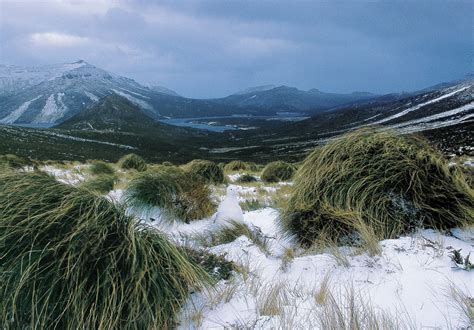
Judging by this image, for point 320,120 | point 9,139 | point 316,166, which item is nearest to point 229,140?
point 320,120

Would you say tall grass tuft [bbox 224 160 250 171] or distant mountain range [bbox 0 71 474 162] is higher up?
tall grass tuft [bbox 224 160 250 171]

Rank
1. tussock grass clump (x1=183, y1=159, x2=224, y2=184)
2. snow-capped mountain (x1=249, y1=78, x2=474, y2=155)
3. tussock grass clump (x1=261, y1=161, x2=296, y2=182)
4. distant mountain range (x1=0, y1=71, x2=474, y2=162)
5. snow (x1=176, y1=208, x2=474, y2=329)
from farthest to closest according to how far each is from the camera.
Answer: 1. distant mountain range (x1=0, y1=71, x2=474, y2=162)
2. snow-capped mountain (x1=249, y1=78, x2=474, y2=155)
3. tussock grass clump (x1=261, y1=161, x2=296, y2=182)
4. tussock grass clump (x1=183, y1=159, x2=224, y2=184)
5. snow (x1=176, y1=208, x2=474, y2=329)

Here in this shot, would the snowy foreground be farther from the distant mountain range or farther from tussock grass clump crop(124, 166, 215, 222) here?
the distant mountain range

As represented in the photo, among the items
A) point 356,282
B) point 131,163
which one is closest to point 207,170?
point 131,163

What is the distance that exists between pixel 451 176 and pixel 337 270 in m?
1.89

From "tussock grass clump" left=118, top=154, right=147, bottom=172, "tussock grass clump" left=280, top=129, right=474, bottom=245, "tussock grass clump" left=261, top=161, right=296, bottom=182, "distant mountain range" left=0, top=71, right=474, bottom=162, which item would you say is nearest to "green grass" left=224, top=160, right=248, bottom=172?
"tussock grass clump" left=261, top=161, right=296, bottom=182

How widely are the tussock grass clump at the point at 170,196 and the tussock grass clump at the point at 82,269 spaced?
2.16 meters

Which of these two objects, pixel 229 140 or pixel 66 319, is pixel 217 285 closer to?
pixel 66 319

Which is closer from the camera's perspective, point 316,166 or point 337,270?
point 337,270

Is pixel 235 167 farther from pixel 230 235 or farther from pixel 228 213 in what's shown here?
pixel 230 235

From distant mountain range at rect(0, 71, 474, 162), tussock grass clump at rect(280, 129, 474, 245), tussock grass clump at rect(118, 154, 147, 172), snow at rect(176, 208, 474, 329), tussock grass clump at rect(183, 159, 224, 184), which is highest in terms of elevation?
tussock grass clump at rect(280, 129, 474, 245)

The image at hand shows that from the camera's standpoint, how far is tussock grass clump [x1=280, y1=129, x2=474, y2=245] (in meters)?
3.58

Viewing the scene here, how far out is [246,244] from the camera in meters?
3.62

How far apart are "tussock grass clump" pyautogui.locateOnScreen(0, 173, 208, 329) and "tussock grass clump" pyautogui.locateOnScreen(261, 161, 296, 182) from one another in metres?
10.2
